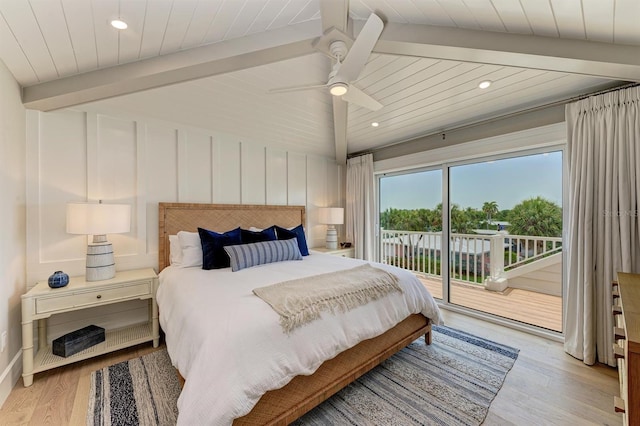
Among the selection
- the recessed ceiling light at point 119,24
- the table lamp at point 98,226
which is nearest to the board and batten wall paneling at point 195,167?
the table lamp at point 98,226

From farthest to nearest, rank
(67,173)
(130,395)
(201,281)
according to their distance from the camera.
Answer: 1. (67,173)
2. (201,281)
3. (130,395)

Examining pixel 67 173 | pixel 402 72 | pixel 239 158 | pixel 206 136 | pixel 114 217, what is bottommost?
pixel 114 217

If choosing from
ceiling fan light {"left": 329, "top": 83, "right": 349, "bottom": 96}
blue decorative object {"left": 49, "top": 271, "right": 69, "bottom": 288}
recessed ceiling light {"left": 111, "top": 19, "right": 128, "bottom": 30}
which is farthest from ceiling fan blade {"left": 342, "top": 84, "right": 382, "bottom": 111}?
blue decorative object {"left": 49, "top": 271, "right": 69, "bottom": 288}

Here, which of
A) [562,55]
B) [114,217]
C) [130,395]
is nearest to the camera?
[562,55]

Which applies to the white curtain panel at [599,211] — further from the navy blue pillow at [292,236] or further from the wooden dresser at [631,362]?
the navy blue pillow at [292,236]

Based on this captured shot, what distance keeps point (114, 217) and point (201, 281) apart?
3.50 ft

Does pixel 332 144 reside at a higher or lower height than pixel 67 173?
higher

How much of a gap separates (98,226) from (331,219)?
9.90ft

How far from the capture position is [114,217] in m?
2.40

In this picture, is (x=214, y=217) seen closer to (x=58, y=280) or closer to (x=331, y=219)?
(x=58, y=280)

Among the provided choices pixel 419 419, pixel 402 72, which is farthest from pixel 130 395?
pixel 402 72

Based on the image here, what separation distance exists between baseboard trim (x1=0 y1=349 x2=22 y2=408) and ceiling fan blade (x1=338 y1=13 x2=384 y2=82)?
3.26 metres

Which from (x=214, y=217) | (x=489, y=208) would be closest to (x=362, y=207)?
(x=489, y=208)

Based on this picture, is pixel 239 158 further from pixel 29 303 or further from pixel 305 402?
pixel 305 402
